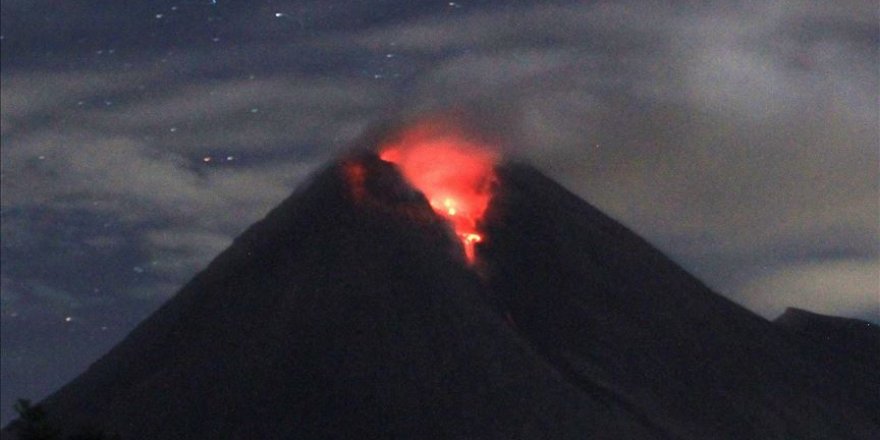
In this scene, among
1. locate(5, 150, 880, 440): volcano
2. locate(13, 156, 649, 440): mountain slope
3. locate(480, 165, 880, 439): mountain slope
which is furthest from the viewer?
locate(480, 165, 880, 439): mountain slope

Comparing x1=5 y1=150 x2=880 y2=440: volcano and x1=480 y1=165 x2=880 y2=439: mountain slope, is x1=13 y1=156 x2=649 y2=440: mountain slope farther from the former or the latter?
x1=480 y1=165 x2=880 y2=439: mountain slope

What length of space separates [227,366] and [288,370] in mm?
6822

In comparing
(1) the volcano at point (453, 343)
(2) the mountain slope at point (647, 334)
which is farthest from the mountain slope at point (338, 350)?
(2) the mountain slope at point (647, 334)

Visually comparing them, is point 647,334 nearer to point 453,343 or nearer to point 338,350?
point 453,343

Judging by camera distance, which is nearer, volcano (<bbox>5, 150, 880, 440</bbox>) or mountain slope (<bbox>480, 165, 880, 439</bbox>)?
volcano (<bbox>5, 150, 880, 440</bbox>)

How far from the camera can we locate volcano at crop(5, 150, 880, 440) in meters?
125

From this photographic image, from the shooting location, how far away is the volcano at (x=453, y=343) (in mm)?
125125

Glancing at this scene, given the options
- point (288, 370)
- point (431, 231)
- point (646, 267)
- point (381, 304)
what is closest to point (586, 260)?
point (646, 267)

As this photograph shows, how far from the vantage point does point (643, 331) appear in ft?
525

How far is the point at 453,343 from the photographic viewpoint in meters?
135

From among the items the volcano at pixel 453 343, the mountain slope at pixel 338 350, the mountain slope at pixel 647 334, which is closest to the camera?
the mountain slope at pixel 338 350

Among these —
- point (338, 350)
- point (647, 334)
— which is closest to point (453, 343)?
point (338, 350)

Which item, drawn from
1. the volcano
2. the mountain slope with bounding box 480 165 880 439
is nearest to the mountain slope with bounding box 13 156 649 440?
the volcano

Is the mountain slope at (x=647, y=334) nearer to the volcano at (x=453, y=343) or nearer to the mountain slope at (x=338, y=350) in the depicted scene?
the volcano at (x=453, y=343)
